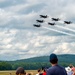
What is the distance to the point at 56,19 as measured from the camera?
247 feet

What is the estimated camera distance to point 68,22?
70250mm

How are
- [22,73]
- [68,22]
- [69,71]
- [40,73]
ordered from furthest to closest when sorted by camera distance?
1. [68,22]
2. [69,71]
3. [40,73]
4. [22,73]

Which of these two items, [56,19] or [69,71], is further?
[56,19]

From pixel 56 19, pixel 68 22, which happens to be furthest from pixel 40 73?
pixel 56 19

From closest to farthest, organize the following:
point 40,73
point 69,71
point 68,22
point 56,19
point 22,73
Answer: point 22,73 < point 40,73 < point 69,71 < point 68,22 < point 56,19

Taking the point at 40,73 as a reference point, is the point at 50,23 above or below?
above

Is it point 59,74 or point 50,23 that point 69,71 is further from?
point 50,23

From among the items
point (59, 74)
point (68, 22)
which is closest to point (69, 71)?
point (59, 74)

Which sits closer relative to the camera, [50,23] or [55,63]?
[55,63]

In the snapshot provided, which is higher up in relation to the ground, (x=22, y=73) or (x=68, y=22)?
(x=68, y=22)

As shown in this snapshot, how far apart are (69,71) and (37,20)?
5732cm

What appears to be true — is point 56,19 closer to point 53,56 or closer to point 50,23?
point 50,23

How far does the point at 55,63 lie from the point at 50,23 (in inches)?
2773

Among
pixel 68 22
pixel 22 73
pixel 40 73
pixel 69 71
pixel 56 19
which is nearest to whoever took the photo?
pixel 22 73
